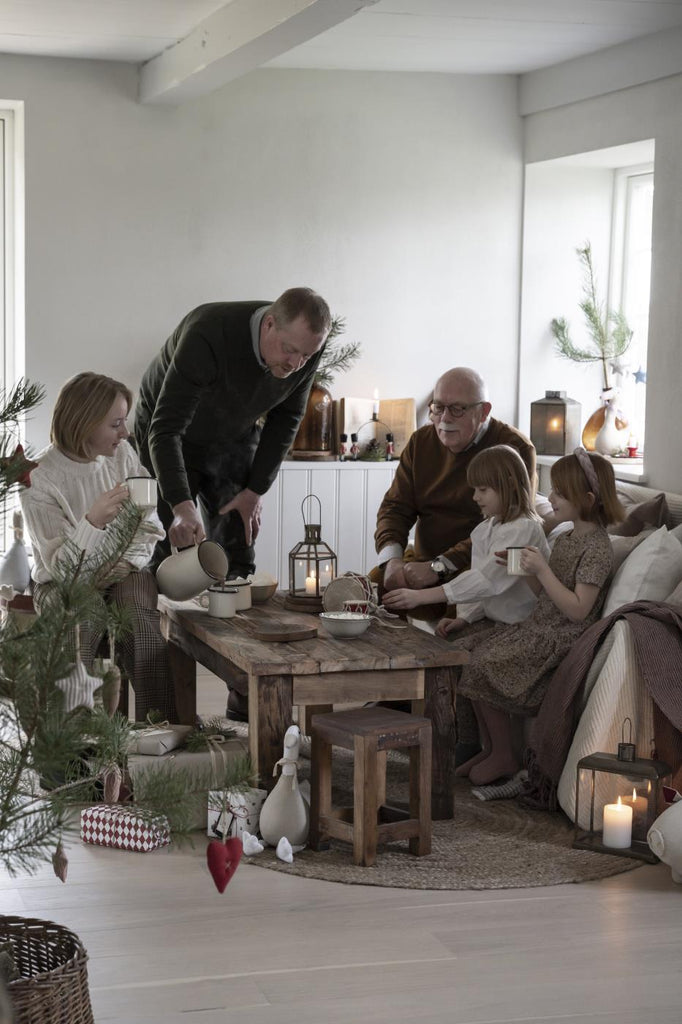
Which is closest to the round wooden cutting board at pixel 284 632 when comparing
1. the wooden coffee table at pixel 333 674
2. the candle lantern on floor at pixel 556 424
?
the wooden coffee table at pixel 333 674

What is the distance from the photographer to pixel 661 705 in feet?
11.6

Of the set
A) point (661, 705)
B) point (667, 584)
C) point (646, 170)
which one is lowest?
point (661, 705)

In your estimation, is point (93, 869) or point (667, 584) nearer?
point (93, 869)

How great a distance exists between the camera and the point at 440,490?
4738 millimetres

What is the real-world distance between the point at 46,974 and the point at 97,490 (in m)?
2.19

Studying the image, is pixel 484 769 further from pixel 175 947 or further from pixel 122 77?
pixel 122 77

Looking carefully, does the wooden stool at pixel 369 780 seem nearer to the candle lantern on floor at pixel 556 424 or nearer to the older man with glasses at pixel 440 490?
the older man with glasses at pixel 440 490

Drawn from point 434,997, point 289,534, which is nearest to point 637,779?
point 434,997

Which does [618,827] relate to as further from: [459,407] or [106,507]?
[459,407]

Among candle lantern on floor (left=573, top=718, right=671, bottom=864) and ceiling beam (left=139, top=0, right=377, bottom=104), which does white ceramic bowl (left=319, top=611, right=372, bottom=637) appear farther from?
ceiling beam (left=139, top=0, right=377, bottom=104)

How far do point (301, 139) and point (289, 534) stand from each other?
1.80 m

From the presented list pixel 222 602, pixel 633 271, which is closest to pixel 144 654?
pixel 222 602

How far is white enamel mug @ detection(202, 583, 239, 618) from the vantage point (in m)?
4.02

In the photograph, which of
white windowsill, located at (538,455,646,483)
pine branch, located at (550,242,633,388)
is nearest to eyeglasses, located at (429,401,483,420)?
white windowsill, located at (538,455,646,483)
